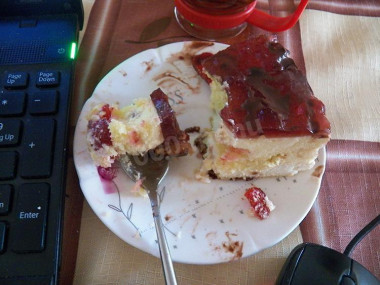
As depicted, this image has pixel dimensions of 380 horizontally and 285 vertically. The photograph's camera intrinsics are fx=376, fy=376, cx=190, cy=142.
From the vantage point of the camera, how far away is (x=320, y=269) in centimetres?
64

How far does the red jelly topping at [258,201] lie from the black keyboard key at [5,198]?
1.43 ft

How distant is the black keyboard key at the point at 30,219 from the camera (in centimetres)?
62

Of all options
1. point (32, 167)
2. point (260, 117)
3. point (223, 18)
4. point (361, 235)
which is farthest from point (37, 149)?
point (361, 235)

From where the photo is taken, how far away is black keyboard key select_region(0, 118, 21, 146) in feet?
2.31

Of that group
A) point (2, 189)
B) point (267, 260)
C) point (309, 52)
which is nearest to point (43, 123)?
point (2, 189)

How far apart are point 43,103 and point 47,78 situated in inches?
2.6

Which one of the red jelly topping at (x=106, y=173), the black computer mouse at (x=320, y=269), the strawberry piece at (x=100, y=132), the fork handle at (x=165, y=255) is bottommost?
the black computer mouse at (x=320, y=269)

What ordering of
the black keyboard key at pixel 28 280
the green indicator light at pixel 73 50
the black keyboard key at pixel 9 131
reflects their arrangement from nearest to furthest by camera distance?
the black keyboard key at pixel 28 280
the black keyboard key at pixel 9 131
the green indicator light at pixel 73 50

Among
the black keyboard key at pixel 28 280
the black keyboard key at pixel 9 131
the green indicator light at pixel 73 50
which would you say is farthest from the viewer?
the green indicator light at pixel 73 50

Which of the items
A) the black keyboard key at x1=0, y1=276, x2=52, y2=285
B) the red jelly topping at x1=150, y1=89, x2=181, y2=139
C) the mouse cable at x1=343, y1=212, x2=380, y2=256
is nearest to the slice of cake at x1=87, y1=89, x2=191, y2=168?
the red jelly topping at x1=150, y1=89, x2=181, y2=139

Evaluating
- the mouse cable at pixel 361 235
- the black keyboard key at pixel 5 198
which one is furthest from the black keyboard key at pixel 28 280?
the mouse cable at pixel 361 235

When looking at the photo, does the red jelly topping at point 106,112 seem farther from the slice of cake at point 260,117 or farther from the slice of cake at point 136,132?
the slice of cake at point 260,117

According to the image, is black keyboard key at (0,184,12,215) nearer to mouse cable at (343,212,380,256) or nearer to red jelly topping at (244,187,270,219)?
red jelly topping at (244,187,270,219)

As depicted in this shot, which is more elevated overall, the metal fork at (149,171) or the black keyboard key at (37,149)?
the black keyboard key at (37,149)
